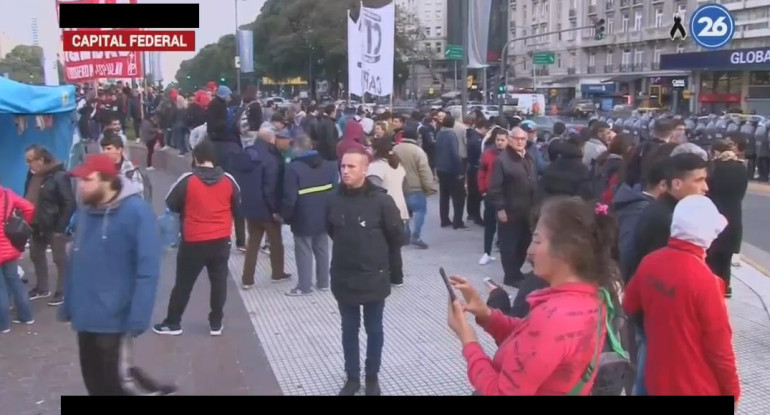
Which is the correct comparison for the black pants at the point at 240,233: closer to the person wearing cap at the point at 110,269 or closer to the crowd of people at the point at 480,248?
the crowd of people at the point at 480,248

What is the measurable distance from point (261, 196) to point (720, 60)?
1921 inches

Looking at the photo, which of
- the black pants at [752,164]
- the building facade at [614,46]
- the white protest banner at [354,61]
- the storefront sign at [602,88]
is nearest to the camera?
the white protest banner at [354,61]

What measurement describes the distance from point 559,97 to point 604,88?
30.8 ft

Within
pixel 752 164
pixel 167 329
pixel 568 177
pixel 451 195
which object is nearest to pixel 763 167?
pixel 752 164

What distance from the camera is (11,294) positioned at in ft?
24.3

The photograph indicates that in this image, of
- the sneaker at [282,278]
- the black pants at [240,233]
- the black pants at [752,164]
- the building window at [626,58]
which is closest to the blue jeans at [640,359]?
the sneaker at [282,278]

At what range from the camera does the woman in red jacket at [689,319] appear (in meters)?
3.13

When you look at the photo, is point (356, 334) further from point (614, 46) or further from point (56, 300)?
point (614, 46)

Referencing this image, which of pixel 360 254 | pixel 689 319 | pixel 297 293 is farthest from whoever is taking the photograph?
pixel 297 293

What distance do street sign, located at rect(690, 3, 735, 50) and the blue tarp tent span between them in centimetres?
1007

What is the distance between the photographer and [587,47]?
7669 cm

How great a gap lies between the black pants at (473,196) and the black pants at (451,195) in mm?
158

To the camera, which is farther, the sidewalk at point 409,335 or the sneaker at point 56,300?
the sneaker at point 56,300

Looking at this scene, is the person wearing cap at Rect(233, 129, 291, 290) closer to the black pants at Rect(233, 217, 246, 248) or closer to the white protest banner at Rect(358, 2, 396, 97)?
the black pants at Rect(233, 217, 246, 248)
